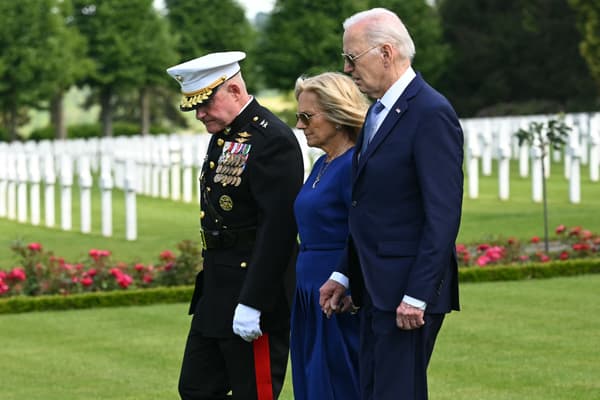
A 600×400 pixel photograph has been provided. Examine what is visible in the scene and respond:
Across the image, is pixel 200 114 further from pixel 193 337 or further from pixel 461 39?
pixel 461 39

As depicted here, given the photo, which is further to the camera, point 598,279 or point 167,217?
point 167,217

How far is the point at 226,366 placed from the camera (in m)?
6.31

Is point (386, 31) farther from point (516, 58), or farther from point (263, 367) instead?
point (516, 58)

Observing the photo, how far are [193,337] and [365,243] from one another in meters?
1.28

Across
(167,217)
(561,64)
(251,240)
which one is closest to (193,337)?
(251,240)

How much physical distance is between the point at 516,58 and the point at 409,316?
5856 centimetres

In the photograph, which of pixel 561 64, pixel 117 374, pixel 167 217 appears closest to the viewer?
pixel 117 374

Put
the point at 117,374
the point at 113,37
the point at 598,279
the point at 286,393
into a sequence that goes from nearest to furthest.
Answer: the point at 286,393, the point at 117,374, the point at 598,279, the point at 113,37

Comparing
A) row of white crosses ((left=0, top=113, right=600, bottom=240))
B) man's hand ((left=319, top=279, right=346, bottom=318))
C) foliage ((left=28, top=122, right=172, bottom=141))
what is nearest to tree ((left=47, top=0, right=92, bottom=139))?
foliage ((left=28, top=122, right=172, bottom=141))

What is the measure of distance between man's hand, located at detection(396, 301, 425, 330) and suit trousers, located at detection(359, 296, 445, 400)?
0.08 meters

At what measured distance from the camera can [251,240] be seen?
6.27m

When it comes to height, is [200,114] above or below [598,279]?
above

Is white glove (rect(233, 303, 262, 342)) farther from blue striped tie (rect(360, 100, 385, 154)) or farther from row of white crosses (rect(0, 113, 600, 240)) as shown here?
row of white crosses (rect(0, 113, 600, 240))

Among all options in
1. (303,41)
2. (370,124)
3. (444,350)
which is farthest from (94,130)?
(370,124)
